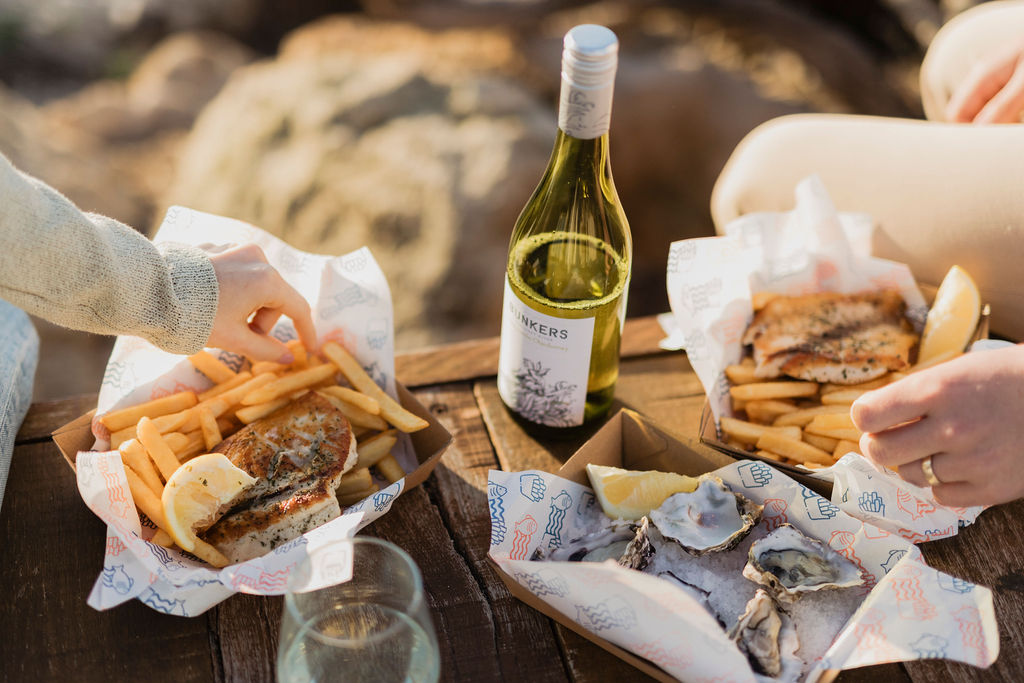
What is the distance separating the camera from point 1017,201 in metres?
2.15

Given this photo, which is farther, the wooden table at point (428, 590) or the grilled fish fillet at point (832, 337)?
the grilled fish fillet at point (832, 337)

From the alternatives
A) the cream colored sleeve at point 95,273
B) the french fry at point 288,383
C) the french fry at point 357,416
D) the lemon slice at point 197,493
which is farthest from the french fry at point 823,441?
the cream colored sleeve at point 95,273

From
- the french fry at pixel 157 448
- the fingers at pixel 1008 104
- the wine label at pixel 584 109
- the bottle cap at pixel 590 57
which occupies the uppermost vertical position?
the bottle cap at pixel 590 57

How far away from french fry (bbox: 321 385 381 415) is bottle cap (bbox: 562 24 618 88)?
76 cm

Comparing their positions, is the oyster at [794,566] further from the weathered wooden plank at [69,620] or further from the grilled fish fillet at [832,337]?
the weathered wooden plank at [69,620]

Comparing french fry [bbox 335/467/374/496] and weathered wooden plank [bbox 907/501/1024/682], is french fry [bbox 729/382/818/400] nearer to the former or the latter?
weathered wooden plank [bbox 907/501/1024/682]

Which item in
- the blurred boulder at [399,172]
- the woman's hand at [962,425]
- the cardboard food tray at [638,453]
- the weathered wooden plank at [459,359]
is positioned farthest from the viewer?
the blurred boulder at [399,172]

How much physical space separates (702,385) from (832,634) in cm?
80

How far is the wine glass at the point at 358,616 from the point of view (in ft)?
3.93

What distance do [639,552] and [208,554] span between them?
767 millimetres

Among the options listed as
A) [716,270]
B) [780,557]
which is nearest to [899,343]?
[716,270]

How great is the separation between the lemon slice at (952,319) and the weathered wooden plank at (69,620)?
1.69 m

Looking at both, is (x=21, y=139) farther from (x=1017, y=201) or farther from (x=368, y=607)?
(x=1017, y=201)

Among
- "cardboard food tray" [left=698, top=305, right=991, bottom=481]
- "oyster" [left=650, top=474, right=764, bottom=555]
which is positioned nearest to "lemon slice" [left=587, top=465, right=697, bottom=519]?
"oyster" [left=650, top=474, right=764, bottom=555]
